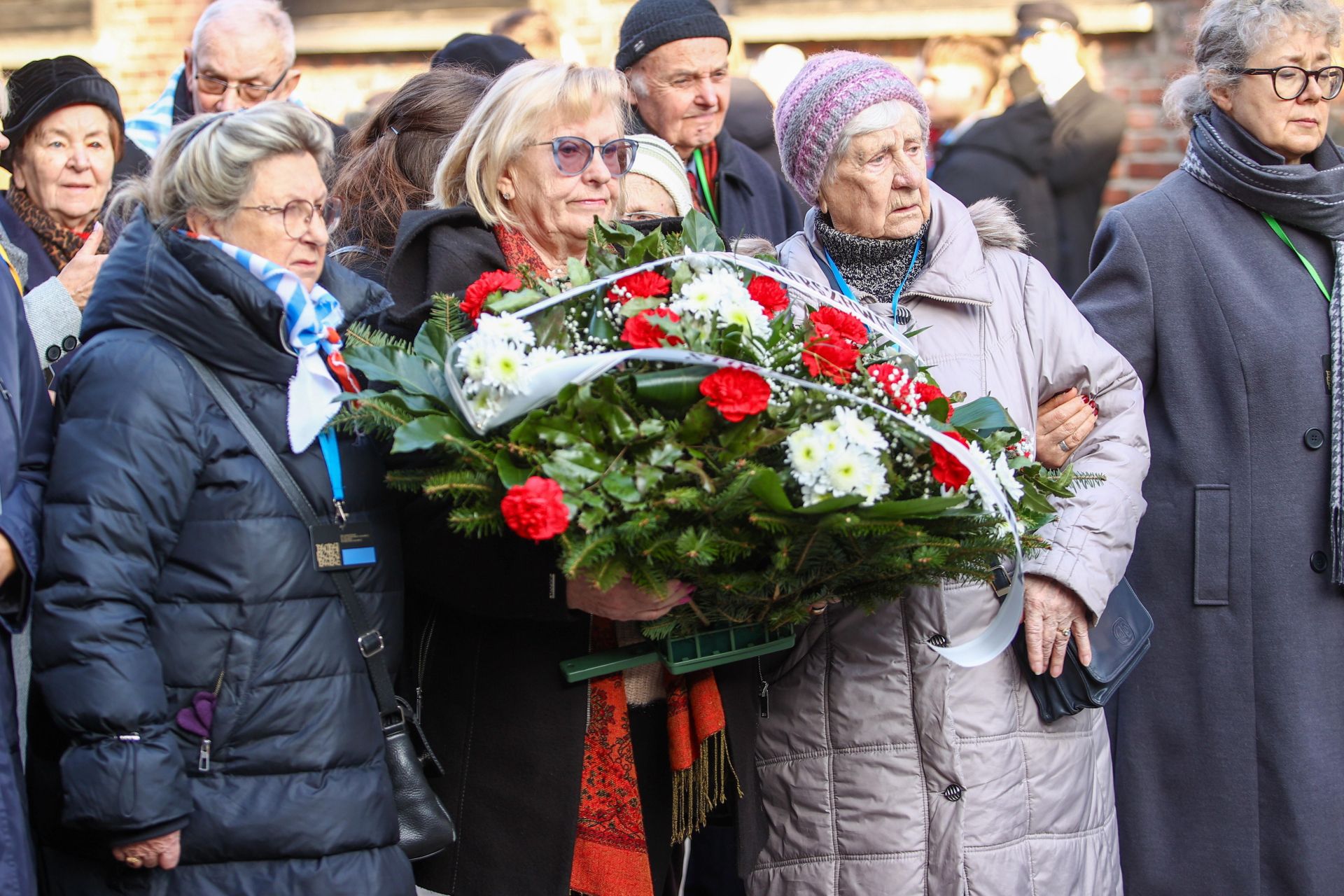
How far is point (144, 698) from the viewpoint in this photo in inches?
89.8

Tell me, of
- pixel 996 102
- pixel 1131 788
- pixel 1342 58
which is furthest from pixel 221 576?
pixel 996 102

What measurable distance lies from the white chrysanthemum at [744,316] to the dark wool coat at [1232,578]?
1318 mm

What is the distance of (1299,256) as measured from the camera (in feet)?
11.4

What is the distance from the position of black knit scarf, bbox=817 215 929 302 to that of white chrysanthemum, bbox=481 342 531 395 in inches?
39.5

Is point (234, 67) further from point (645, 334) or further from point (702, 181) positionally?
point (645, 334)

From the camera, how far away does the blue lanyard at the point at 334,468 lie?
8.35 feet

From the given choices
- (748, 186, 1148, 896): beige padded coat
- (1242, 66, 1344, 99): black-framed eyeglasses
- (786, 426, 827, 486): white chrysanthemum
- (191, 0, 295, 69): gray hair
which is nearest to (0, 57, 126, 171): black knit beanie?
(191, 0, 295, 69): gray hair

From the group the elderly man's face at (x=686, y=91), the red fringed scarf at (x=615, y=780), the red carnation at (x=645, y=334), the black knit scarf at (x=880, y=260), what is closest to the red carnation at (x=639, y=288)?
the red carnation at (x=645, y=334)

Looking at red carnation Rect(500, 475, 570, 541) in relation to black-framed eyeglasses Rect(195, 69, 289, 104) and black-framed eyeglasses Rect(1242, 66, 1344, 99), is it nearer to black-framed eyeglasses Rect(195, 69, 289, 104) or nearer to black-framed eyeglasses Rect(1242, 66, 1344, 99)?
black-framed eyeglasses Rect(1242, 66, 1344, 99)

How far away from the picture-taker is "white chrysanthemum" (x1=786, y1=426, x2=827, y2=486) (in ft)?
7.57

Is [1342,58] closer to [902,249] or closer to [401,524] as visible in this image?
[902,249]

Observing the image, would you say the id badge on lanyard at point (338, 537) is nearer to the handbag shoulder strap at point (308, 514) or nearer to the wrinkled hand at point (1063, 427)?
the handbag shoulder strap at point (308, 514)

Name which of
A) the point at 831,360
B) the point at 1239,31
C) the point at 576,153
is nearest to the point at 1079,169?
the point at 1239,31

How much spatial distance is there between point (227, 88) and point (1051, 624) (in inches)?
109
